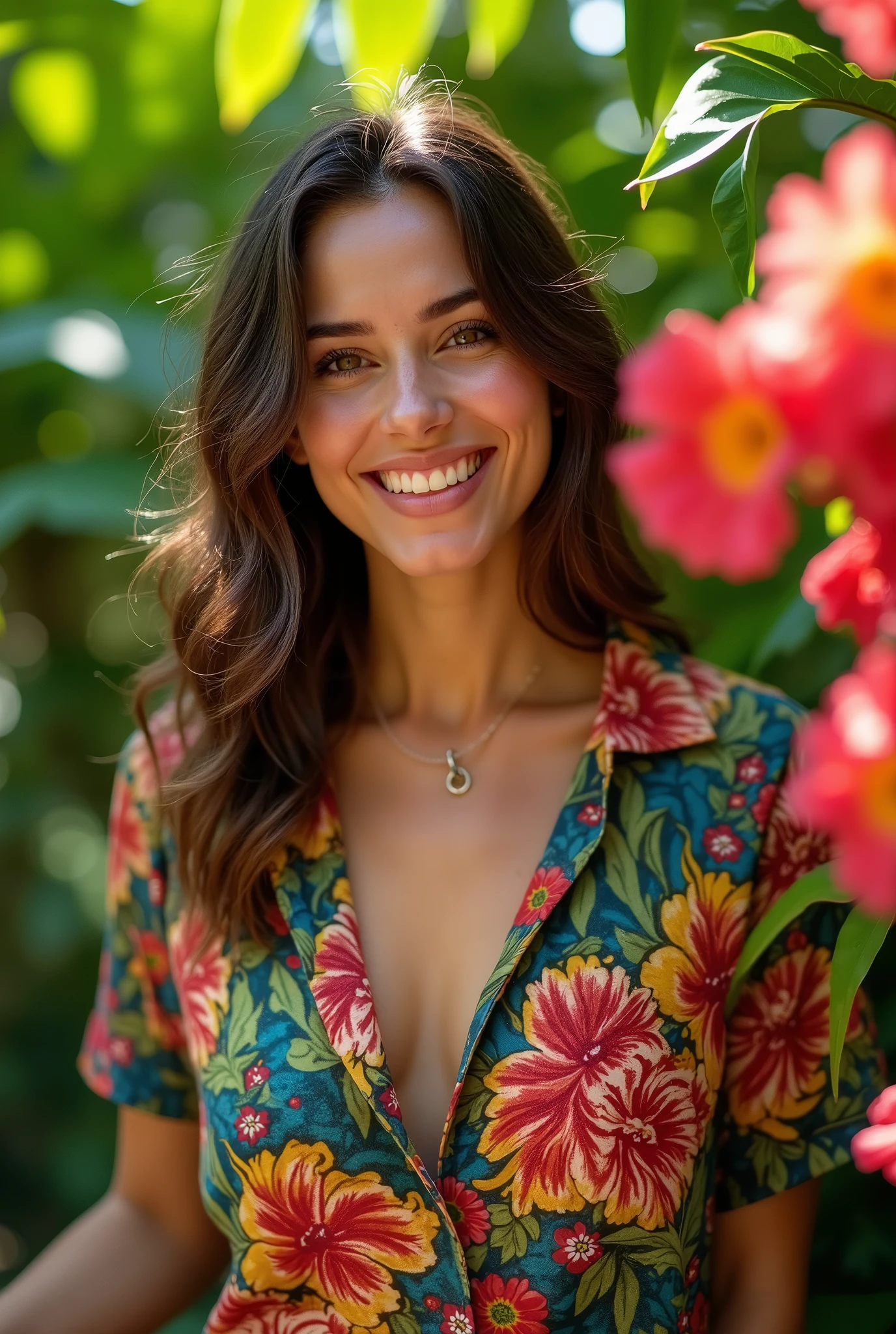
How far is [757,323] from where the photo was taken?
366 millimetres

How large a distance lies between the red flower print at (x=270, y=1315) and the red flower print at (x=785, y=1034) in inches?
15.6

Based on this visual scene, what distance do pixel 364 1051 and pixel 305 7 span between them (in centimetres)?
79

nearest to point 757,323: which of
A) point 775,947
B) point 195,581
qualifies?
point 775,947

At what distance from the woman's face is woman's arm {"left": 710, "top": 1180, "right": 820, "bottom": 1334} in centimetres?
62

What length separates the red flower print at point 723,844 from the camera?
3.84 feet

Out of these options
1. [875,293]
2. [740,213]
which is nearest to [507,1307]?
[740,213]

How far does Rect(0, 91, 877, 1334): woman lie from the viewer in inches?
43.4

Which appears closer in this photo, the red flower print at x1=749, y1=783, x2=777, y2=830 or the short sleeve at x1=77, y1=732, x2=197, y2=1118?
the red flower print at x1=749, y1=783, x2=777, y2=830

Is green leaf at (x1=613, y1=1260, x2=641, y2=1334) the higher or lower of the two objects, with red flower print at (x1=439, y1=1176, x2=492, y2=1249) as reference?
lower

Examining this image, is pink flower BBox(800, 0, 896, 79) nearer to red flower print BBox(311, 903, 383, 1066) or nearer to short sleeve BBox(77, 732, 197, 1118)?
red flower print BBox(311, 903, 383, 1066)

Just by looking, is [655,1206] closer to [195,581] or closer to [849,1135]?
[849,1135]

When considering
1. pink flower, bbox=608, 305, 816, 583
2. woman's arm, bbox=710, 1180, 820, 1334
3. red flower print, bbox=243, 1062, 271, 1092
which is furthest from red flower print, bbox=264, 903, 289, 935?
pink flower, bbox=608, 305, 816, 583

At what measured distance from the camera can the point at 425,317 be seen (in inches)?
44.1

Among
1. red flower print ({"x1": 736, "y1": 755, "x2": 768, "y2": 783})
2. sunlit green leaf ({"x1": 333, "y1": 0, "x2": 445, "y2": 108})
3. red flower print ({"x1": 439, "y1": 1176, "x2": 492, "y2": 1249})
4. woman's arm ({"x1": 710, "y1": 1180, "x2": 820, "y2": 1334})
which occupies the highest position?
sunlit green leaf ({"x1": 333, "y1": 0, "x2": 445, "y2": 108})
